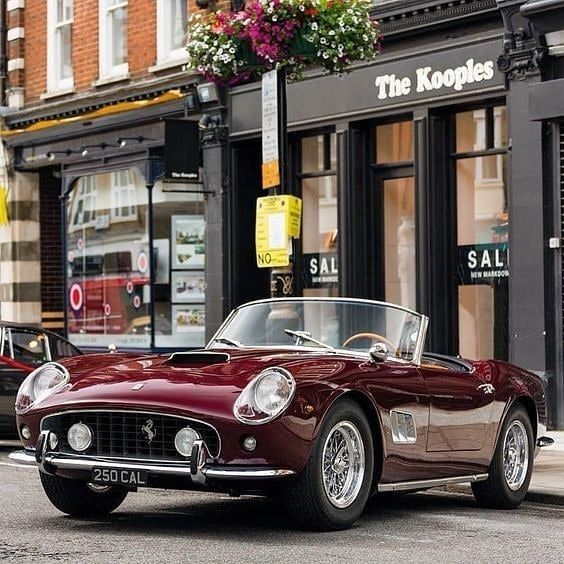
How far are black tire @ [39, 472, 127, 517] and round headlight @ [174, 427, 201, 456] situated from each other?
1.10 m

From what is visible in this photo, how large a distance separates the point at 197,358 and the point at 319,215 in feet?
35.5

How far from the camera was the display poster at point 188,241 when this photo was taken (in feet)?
70.8

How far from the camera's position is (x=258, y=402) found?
26.2 ft

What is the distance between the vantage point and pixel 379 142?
18500mm

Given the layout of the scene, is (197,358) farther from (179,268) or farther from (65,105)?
(65,105)

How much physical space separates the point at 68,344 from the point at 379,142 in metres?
4.98

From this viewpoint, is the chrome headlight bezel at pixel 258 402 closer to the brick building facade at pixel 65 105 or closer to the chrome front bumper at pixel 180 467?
the chrome front bumper at pixel 180 467

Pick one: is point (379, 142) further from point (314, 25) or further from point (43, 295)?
point (43, 295)

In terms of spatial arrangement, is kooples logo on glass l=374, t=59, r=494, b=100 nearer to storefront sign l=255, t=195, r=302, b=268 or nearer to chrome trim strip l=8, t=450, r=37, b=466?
storefront sign l=255, t=195, r=302, b=268

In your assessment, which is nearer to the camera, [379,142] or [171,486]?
[171,486]

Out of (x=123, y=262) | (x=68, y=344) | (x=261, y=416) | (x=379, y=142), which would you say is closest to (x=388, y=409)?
(x=261, y=416)

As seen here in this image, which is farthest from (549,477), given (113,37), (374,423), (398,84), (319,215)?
(113,37)

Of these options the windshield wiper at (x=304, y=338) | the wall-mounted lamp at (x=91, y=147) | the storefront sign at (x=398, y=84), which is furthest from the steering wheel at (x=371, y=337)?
the wall-mounted lamp at (x=91, y=147)

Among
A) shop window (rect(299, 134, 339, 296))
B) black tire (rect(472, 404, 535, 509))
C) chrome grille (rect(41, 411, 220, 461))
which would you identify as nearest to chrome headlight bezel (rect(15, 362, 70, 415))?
chrome grille (rect(41, 411, 220, 461))
